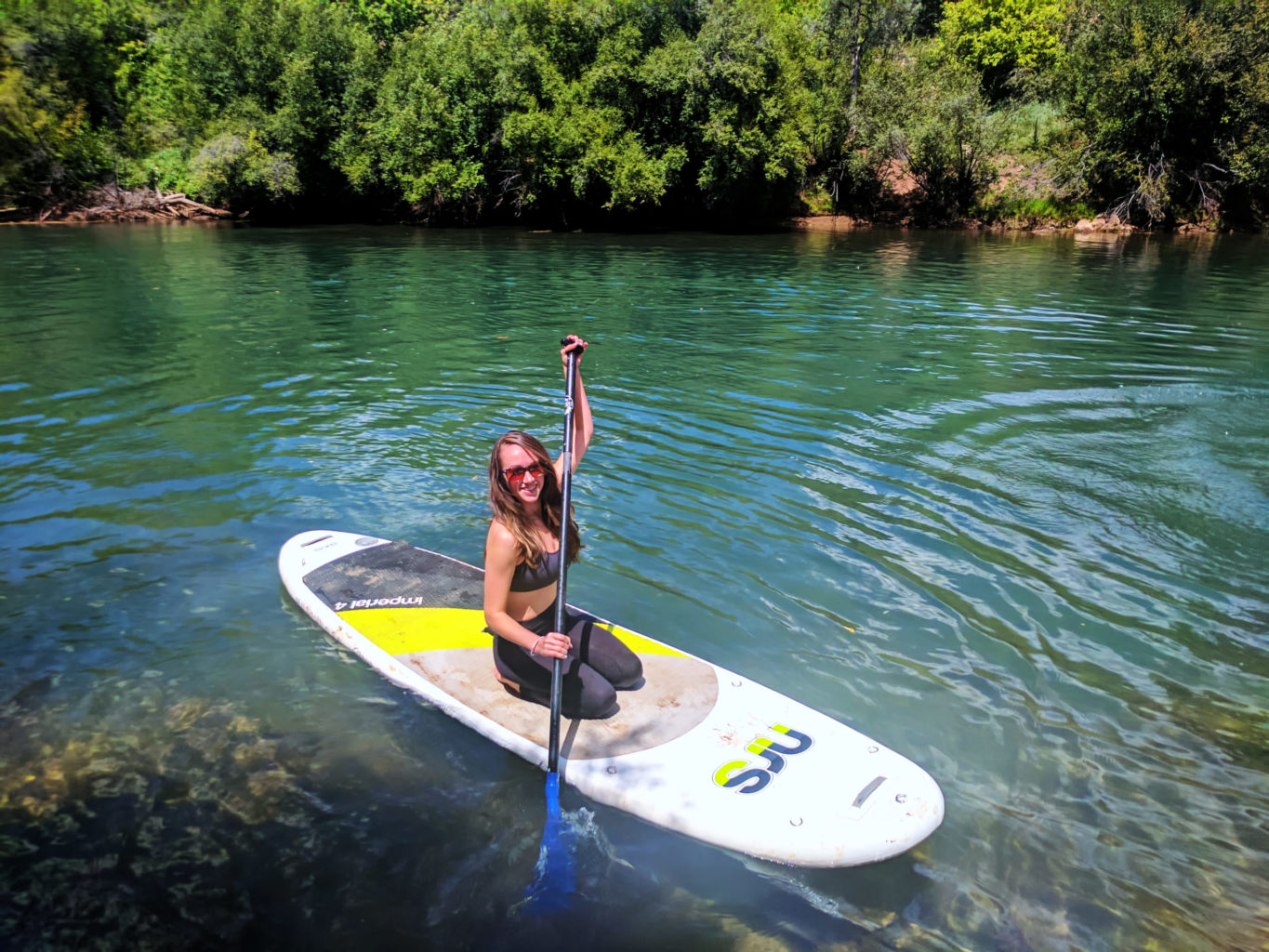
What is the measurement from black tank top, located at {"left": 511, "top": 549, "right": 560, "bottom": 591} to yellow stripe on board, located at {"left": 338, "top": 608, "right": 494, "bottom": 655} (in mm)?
919

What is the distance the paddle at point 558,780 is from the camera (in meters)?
3.73

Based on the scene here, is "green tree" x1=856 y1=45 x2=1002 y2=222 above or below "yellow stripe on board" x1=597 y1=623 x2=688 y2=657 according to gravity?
above

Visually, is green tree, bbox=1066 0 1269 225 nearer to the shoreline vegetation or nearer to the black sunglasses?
the shoreline vegetation

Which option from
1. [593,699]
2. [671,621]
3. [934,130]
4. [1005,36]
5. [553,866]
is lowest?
[553,866]

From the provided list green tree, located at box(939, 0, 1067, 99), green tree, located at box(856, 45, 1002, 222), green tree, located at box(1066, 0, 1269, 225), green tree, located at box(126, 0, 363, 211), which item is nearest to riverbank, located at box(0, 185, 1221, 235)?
green tree, located at box(126, 0, 363, 211)

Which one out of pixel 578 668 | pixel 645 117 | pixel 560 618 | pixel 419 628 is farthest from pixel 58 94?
pixel 560 618

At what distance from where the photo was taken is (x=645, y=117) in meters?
35.8

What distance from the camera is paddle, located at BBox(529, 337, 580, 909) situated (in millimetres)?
3729

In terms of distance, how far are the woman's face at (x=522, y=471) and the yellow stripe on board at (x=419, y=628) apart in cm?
140

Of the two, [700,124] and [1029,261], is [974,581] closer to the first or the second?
[1029,261]

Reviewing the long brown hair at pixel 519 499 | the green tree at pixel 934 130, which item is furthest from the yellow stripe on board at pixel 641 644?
the green tree at pixel 934 130

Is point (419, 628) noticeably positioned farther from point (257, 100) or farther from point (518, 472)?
point (257, 100)

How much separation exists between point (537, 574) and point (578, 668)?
23.1 inches

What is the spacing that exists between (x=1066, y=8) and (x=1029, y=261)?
22.5m
